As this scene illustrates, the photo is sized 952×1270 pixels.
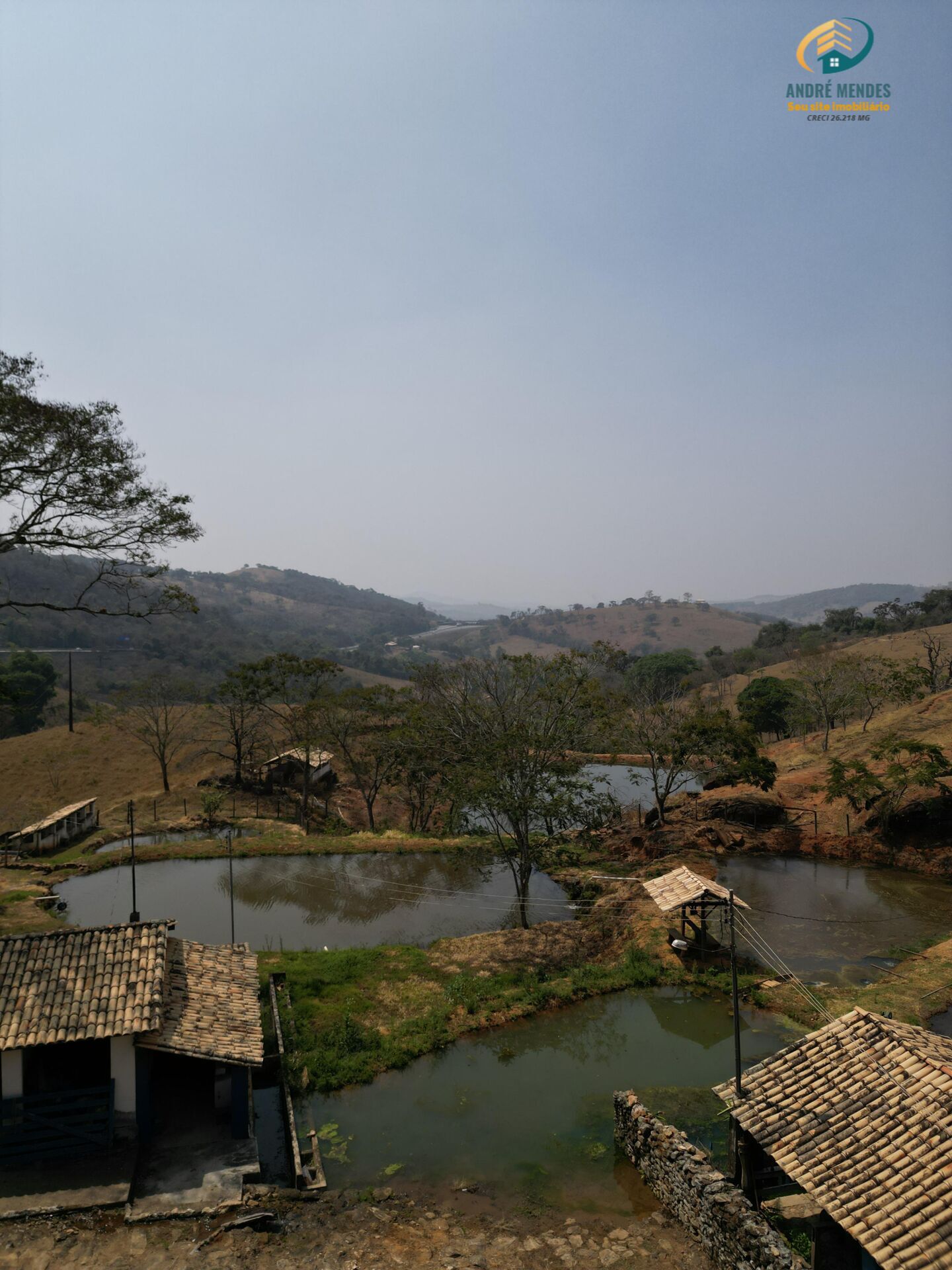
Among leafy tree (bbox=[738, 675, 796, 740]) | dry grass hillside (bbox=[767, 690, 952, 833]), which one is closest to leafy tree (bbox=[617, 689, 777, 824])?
dry grass hillside (bbox=[767, 690, 952, 833])

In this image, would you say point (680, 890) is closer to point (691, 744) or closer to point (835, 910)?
point (835, 910)

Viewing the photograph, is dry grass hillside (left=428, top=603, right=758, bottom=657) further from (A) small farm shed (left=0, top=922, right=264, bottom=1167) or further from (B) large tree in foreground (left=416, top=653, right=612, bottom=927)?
(A) small farm shed (left=0, top=922, right=264, bottom=1167)

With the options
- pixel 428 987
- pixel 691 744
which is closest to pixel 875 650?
pixel 691 744

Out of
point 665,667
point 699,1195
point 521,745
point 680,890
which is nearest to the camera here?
point 699,1195

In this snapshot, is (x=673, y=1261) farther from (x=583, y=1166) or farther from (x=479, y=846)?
(x=479, y=846)

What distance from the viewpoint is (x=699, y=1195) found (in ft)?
34.1

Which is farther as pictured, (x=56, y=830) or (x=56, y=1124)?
(x=56, y=830)

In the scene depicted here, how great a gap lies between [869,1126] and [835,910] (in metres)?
16.5

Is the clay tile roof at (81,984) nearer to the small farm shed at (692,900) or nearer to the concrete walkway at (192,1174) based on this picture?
the concrete walkway at (192,1174)

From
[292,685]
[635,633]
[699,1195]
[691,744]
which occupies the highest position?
[635,633]

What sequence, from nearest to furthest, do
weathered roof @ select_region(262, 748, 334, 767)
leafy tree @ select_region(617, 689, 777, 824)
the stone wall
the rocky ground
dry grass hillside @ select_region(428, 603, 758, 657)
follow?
the stone wall, the rocky ground, leafy tree @ select_region(617, 689, 777, 824), weathered roof @ select_region(262, 748, 334, 767), dry grass hillside @ select_region(428, 603, 758, 657)

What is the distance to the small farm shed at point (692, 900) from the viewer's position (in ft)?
64.2

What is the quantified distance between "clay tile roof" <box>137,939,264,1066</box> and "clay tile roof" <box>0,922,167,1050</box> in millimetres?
542

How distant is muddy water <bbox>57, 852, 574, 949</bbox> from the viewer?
22.5 m
